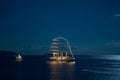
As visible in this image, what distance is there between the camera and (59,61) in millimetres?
183250

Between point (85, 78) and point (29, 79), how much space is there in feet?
50.2

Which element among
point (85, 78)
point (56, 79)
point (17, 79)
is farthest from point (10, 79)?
point (85, 78)

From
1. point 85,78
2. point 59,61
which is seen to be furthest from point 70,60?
point 85,78

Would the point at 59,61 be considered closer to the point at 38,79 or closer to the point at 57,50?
the point at 57,50

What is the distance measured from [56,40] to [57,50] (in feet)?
18.0

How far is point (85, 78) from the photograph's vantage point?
300ft

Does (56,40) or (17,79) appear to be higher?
(56,40)

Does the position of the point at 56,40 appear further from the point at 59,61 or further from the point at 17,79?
the point at 17,79

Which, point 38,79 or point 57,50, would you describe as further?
point 57,50

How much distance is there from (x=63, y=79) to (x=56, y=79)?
2023 mm

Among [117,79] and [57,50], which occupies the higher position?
[57,50]

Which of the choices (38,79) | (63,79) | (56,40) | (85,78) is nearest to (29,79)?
(38,79)

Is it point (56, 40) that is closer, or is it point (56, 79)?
point (56, 79)

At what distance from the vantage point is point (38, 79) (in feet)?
288
